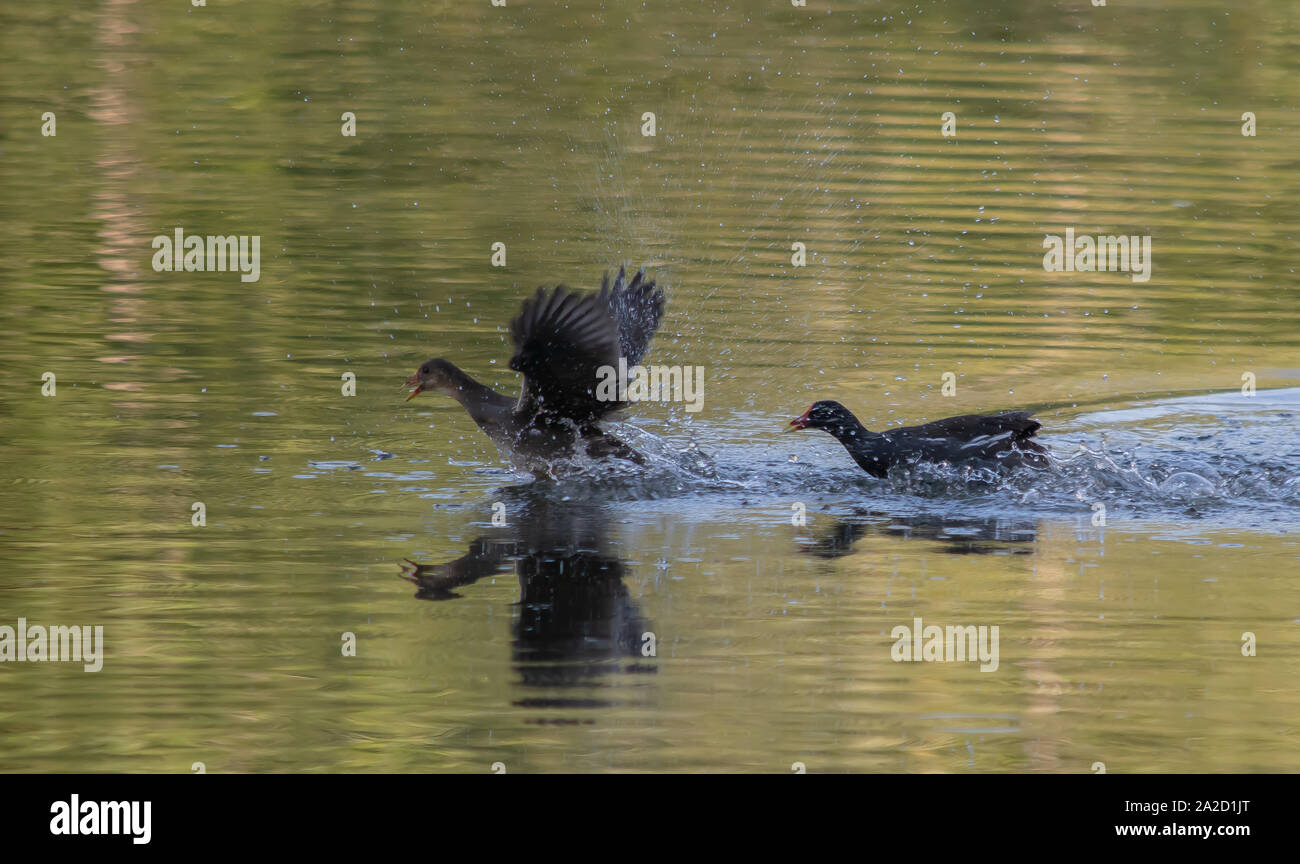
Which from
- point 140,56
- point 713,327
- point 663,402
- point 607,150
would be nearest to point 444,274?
point 713,327

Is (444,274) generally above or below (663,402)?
above

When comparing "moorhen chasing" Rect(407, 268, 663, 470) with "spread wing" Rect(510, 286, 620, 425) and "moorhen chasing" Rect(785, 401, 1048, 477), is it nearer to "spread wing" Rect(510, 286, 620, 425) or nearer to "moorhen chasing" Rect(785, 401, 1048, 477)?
"spread wing" Rect(510, 286, 620, 425)

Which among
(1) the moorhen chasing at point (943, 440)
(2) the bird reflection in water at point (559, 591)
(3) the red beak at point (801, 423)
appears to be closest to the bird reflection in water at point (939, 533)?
(1) the moorhen chasing at point (943, 440)

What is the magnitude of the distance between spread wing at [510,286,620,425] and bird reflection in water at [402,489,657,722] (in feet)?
2.03

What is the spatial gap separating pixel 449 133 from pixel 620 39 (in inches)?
230

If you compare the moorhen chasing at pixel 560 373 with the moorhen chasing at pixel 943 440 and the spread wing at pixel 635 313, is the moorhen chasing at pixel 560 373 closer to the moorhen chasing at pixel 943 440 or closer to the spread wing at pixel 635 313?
the spread wing at pixel 635 313

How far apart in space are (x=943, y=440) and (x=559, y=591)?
120 inches

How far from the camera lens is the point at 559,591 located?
340 inches

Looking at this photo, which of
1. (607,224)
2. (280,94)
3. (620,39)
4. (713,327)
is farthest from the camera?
(620,39)

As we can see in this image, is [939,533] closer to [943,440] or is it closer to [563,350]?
[943,440]

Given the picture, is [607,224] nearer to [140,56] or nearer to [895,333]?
[895,333]

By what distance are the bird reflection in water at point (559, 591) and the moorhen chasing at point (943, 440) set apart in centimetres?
156

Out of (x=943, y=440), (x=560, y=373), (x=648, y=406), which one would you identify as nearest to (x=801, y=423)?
(x=943, y=440)
